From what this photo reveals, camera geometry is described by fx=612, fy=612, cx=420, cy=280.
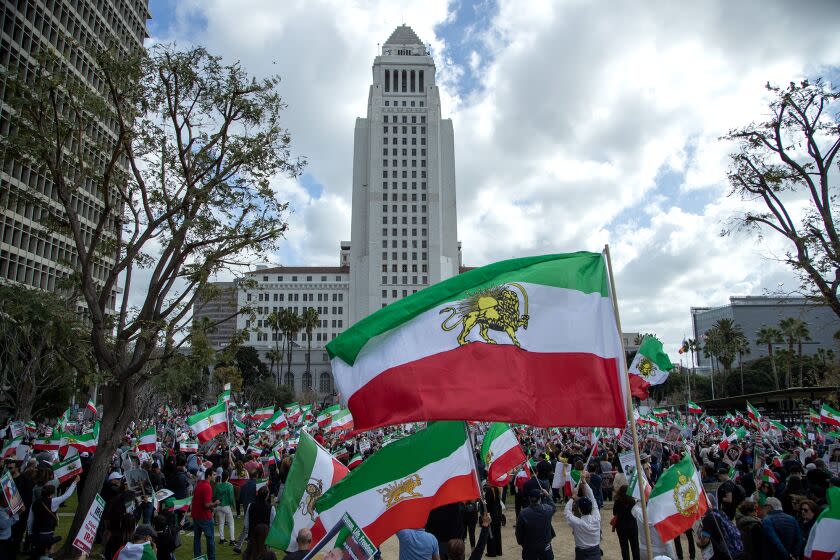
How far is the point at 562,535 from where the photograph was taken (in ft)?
48.4

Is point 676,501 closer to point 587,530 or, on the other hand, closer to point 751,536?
point 587,530

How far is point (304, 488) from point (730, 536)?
5.80 meters

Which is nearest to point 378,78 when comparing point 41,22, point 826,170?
point 41,22

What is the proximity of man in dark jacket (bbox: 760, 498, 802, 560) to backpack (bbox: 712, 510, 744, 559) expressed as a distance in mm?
757

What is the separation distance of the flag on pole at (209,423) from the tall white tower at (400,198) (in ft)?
296

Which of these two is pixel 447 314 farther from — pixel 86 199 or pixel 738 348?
pixel 738 348

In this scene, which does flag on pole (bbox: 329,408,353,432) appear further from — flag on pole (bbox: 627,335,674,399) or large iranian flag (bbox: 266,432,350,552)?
large iranian flag (bbox: 266,432,350,552)

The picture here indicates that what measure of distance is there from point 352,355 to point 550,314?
2.24 m

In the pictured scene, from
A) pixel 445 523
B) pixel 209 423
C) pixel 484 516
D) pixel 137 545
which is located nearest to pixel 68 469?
pixel 209 423

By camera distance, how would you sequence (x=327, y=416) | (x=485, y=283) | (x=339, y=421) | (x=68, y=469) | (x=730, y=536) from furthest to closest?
(x=327, y=416)
(x=339, y=421)
(x=68, y=469)
(x=730, y=536)
(x=485, y=283)

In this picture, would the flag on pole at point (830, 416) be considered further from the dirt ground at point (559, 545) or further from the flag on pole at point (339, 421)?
the flag on pole at point (339, 421)

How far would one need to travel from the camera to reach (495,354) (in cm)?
669

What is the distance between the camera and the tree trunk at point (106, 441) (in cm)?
1264

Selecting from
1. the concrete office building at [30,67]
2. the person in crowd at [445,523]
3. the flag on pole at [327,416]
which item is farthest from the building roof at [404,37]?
the person in crowd at [445,523]
